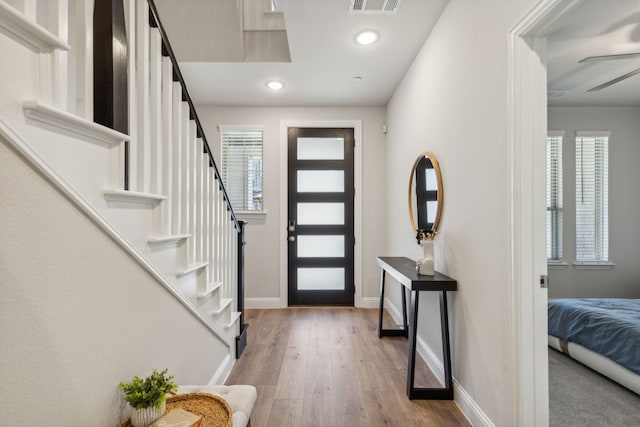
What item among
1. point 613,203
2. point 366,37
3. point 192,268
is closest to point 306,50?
point 366,37

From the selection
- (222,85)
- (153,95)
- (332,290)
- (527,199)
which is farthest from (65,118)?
(332,290)

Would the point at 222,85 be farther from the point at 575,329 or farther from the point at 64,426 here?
the point at 575,329

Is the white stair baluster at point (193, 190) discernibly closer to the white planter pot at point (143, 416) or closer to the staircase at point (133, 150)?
the staircase at point (133, 150)

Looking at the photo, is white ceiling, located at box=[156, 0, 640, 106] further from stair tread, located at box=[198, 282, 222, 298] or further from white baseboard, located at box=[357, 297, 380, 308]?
white baseboard, located at box=[357, 297, 380, 308]

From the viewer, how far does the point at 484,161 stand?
5.35ft

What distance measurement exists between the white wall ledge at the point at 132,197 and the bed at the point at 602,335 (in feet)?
9.91

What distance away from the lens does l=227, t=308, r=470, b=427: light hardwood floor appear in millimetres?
1794

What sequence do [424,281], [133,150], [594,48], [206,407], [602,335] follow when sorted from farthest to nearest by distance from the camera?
[594,48], [602,335], [424,281], [133,150], [206,407]

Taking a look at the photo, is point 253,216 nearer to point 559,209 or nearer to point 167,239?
point 167,239

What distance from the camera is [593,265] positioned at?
3.79 meters

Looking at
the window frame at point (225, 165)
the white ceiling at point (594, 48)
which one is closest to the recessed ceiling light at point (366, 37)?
the white ceiling at point (594, 48)

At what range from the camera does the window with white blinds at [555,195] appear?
3.81 m

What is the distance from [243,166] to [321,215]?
1.23m

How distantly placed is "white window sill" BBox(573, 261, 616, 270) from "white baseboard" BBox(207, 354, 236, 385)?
13.8ft
